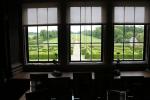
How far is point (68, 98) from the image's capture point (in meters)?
3.49

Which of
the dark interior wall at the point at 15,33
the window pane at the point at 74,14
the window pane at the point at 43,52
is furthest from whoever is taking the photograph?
the window pane at the point at 43,52

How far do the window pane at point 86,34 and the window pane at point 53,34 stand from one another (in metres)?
0.68

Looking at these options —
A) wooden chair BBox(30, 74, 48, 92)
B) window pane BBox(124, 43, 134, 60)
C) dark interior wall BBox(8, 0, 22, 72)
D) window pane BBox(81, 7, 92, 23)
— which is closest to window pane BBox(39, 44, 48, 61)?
dark interior wall BBox(8, 0, 22, 72)

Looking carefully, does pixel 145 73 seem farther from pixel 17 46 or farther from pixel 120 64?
pixel 17 46

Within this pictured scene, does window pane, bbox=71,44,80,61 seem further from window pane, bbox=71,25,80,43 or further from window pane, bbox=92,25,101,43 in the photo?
window pane, bbox=92,25,101,43

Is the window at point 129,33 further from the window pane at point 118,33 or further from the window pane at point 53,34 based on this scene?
the window pane at point 53,34

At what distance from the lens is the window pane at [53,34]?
5.73 m

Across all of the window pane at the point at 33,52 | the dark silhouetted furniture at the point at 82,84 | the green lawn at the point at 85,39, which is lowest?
the dark silhouetted furniture at the point at 82,84

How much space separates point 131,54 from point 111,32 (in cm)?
83

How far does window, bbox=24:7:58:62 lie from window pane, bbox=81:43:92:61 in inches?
26.9

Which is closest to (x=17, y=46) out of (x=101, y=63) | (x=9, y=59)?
(x=9, y=59)

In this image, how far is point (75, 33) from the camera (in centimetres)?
576

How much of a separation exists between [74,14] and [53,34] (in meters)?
0.76

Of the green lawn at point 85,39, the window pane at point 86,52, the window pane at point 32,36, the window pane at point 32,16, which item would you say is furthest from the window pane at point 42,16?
the window pane at point 86,52
